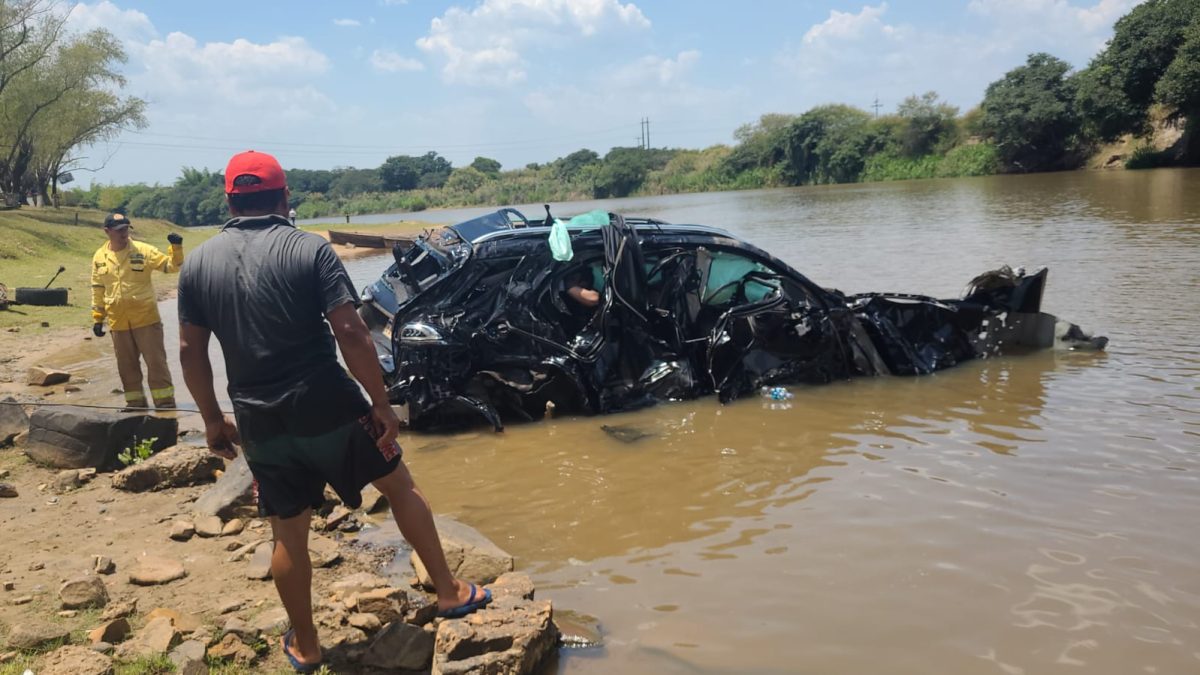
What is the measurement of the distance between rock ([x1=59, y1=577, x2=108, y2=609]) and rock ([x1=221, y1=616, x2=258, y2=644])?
682 millimetres

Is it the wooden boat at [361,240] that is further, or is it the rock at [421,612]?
the wooden boat at [361,240]

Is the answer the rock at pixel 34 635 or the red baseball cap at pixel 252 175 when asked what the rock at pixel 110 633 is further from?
the red baseball cap at pixel 252 175

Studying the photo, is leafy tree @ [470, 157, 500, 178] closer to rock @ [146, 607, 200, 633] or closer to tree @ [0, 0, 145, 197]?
tree @ [0, 0, 145, 197]

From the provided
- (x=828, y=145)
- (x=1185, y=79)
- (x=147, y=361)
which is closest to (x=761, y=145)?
(x=828, y=145)

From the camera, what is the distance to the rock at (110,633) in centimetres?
317

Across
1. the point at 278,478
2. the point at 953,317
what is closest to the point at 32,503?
the point at 278,478

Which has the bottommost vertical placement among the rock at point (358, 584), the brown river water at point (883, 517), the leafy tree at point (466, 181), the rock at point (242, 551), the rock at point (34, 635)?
the brown river water at point (883, 517)

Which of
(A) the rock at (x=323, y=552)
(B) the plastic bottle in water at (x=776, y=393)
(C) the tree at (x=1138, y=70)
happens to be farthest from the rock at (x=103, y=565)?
(C) the tree at (x=1138, y=70)

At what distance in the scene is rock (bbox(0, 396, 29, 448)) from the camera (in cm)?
619

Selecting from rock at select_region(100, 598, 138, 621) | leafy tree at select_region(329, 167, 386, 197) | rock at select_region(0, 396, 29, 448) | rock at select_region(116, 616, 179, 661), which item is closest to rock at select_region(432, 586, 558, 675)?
rock at select_region(116, 616, 179, 661)

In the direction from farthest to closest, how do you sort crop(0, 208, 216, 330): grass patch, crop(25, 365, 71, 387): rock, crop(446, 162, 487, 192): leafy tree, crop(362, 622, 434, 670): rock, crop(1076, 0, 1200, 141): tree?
crop(446, 162, 487, 192): leafy tree, crop(1076, 0, 1200, 141): tree, crop(0, 208, 216, 330): grass patch, crop(25, 365, 71, 387): rock, crop(362, 622, 434, 670): rock

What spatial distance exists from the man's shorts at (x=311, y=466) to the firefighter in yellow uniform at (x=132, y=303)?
4702mm

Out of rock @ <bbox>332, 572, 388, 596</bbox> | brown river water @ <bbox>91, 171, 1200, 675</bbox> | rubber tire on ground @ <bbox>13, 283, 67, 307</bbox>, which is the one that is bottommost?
brown river water @ <bbox>91, 171, 1200, 675</bbox>

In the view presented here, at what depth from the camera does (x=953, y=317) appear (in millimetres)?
7766
